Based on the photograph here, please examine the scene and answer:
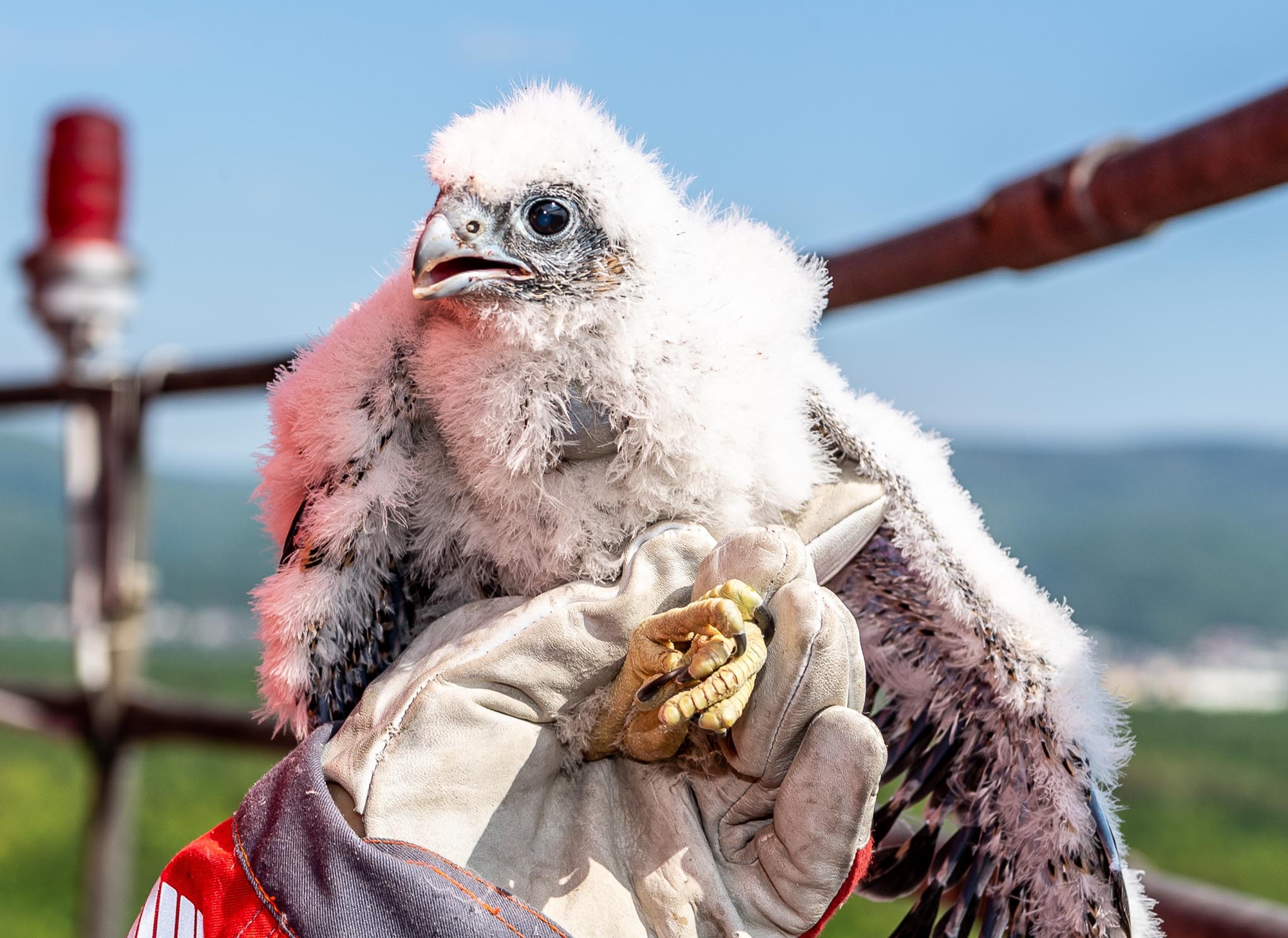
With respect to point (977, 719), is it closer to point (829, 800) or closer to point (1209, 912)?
point (829, 800)

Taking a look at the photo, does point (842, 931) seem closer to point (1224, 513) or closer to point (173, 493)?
point (1224, 513)

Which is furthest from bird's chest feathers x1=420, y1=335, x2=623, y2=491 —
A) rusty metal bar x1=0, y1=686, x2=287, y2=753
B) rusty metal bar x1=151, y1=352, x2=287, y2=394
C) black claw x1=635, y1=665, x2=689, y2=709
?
rusty metal bar x1=0, y1=686, x2=287, y2=753

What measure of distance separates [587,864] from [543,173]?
1.17 ft

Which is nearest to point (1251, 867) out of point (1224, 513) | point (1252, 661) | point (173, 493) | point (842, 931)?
point (842, 931)

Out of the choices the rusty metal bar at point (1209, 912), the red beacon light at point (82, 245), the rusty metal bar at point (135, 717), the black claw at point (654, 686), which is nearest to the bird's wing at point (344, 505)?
the black claw at point (654, 686)

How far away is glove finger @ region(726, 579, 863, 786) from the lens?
0.50m

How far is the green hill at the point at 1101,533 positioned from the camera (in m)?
7.35

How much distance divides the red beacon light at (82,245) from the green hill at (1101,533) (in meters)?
3.08

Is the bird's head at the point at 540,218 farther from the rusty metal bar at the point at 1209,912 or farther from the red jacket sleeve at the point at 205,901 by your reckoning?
the rusty metal bar at the point at 1209,912

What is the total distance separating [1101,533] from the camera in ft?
29.2

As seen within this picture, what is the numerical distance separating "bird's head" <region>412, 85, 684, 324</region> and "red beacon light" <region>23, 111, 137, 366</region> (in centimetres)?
206

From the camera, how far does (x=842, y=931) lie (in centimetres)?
320

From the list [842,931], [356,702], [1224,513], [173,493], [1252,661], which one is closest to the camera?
[356,702]

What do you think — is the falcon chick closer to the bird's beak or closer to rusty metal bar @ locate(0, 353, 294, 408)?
the bird's beak
